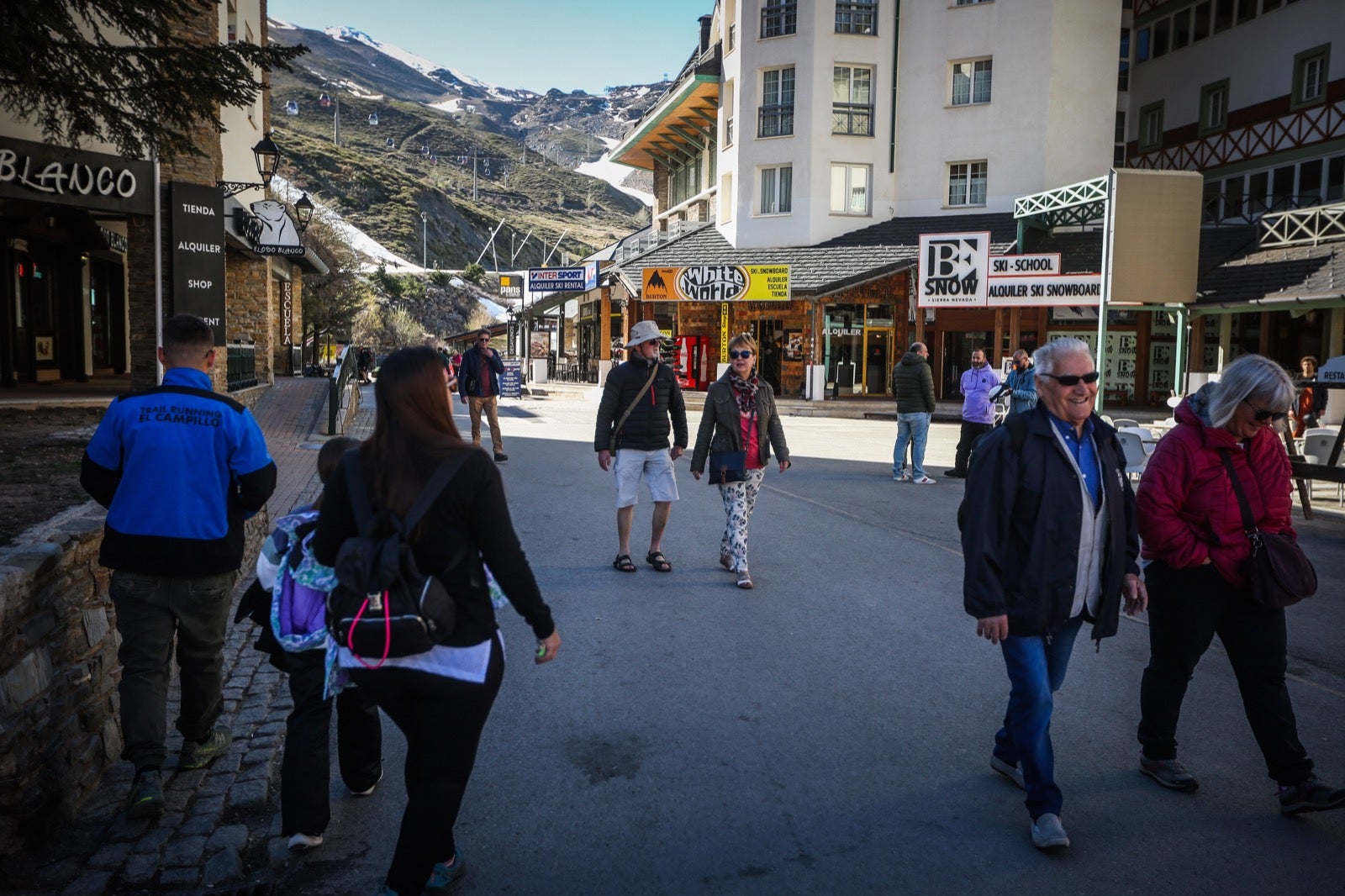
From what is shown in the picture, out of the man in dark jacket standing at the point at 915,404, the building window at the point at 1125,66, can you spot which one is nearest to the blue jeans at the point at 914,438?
the man in dark jacket standing at the point at 915,404

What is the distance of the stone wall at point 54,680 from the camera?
340 cm

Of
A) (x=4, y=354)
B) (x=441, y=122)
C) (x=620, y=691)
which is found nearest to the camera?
(x=620, y=691)

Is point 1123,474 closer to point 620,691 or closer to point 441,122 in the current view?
point 620,691

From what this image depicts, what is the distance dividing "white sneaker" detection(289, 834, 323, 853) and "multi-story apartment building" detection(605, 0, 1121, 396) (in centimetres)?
2992

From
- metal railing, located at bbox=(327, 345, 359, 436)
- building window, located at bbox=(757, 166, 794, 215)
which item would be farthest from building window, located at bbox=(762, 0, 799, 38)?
metal railing, located at bbox=(327, 345, 359, 436)

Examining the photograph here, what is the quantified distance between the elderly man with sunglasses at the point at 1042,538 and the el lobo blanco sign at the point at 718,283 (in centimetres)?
2764

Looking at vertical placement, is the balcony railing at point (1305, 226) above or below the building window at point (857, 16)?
below

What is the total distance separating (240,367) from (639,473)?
13.0m

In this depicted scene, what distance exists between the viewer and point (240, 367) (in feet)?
60.4

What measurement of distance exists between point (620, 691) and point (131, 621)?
2.42 metres

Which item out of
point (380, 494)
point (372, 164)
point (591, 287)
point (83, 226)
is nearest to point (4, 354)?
point (83, 226)

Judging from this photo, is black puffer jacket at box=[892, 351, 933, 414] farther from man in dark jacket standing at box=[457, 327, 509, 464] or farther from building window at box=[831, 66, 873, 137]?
building window at box=[831, 66, 873, 137]

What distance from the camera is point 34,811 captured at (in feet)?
11.4

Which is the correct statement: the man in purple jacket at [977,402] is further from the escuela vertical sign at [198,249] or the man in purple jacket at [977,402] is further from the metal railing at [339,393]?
the escuela vertical sign at [198,249]
